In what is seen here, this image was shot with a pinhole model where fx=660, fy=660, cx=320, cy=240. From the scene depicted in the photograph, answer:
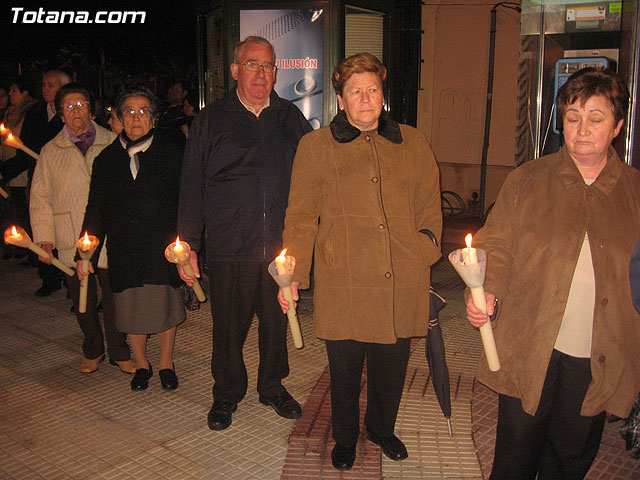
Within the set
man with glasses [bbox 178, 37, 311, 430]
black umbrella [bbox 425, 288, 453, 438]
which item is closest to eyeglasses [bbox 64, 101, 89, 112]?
man with glasses [bbox 178, 37, 311, 430]

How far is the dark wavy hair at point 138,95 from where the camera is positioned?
4398 millimetres

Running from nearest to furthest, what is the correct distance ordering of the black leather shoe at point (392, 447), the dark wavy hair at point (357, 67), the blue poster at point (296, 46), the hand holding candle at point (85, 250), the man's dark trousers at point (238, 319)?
1. the dark wavy hair at point (357, 67)
2. the black leather shoe at point (392, 447)
3. the man's dark trousers at point (238, 319)
4. the hand holding candle at point (85, 250)
5. the blue poster at point (296, 46)

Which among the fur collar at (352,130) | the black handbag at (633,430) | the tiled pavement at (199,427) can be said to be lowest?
the tiled pavement at (199,427)

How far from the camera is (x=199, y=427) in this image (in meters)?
4.09

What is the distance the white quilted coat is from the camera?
4.72 m

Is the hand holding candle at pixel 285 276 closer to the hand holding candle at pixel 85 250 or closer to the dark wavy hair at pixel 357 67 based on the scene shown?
the dark wavy hair at pixel 357 67

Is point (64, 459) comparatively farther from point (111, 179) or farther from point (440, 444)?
point (440, 444)

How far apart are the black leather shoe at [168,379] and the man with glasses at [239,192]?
65cm

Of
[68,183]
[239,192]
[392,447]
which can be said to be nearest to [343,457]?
[392,447]

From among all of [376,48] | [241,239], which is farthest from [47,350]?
[376,48]

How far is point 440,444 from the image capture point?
151 inches

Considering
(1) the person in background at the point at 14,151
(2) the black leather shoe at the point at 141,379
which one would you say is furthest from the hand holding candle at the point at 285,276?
(1) the person in background at the point at 14,151

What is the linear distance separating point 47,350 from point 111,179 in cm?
196
